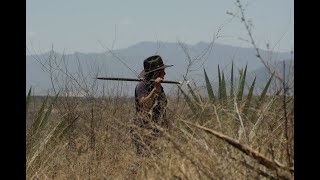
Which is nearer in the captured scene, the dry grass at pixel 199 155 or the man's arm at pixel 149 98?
the dry grass at pixel 199 155

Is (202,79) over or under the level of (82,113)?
over

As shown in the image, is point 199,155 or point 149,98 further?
point 149,98

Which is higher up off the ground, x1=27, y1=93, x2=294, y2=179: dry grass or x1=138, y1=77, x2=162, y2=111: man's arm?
x1=138, y1=77, x2=162, y2=111: man's arm

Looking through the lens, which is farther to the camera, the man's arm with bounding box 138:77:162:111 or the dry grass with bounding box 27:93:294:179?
the man's arm with bounding box 138:77:162:111

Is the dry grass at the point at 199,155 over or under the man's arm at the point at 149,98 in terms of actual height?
under

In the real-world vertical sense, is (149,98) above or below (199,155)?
above
